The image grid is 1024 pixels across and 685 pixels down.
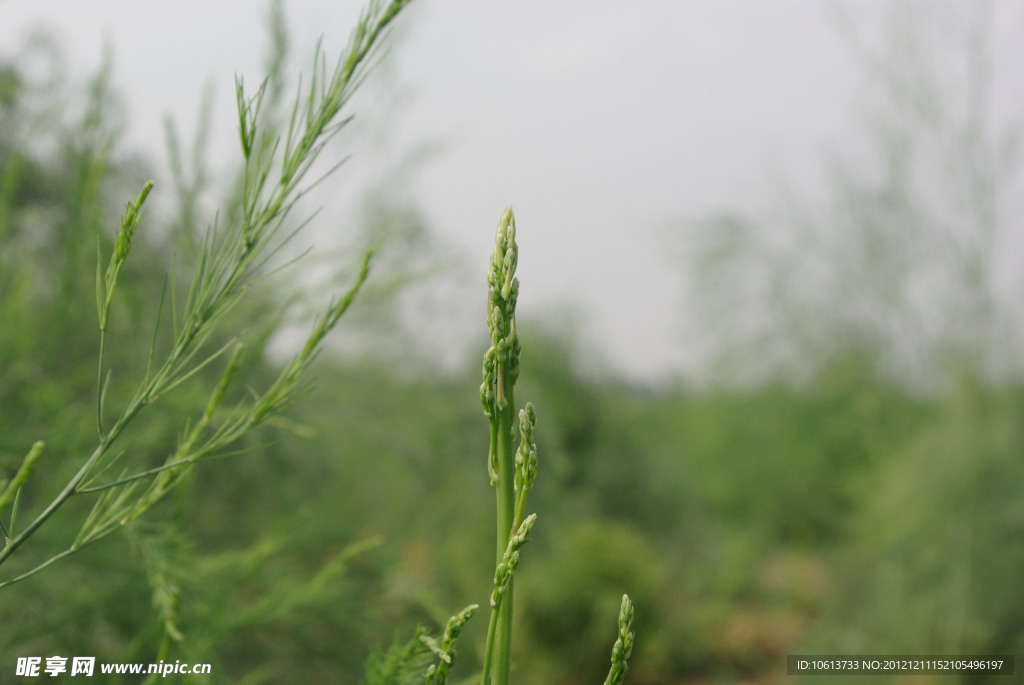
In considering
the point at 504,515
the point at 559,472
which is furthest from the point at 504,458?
the point at 559,472

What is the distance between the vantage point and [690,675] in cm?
262

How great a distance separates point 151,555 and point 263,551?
105mm

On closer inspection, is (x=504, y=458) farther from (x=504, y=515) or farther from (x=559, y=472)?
(x=559, y=472)

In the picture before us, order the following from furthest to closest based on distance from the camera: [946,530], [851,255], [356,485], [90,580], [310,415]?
[851,255]
[946,530]
[356,485]
[310,415]
[90,580]

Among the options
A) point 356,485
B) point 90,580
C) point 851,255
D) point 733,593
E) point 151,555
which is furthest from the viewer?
point 733,593

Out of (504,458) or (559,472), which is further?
(559,472)

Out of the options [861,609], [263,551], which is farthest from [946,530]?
[263,551]

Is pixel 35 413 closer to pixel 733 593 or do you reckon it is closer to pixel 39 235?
pixel 39 235

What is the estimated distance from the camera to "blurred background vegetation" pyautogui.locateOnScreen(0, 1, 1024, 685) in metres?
0.72

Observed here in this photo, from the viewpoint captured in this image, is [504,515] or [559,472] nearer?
[504,515]

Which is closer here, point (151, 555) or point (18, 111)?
point (151, 555)

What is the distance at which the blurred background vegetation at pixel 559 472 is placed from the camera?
2.35ft

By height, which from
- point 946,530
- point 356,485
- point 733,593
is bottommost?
point 733,593

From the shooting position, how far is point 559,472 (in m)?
1.39
